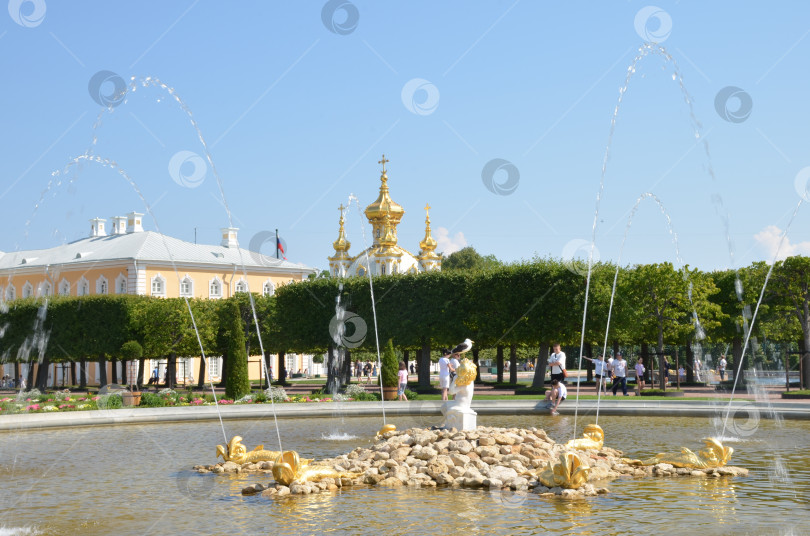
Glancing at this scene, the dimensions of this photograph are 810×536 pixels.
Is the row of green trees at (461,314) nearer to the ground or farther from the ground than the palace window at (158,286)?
nearer to the ground

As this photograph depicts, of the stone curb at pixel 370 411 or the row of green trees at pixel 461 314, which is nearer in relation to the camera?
the stone curb at pixel 370 411

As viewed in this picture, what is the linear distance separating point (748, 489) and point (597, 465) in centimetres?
220

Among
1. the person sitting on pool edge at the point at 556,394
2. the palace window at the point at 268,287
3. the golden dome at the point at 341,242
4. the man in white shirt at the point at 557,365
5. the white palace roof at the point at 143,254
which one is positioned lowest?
the person sitting on pool edge at the point at 556,394

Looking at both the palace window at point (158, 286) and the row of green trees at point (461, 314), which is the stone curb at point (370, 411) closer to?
the row of green trees at point (461, 314)

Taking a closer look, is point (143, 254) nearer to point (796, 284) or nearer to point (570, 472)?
point (796, 284)

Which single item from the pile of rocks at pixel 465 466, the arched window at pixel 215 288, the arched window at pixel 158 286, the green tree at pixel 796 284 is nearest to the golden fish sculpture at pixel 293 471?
the pile of rocks at pixel 465 466

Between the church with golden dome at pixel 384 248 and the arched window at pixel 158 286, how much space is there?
1798cm

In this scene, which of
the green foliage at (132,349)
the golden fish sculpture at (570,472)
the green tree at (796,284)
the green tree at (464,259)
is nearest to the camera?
the golden fish sculpture at (570,472)

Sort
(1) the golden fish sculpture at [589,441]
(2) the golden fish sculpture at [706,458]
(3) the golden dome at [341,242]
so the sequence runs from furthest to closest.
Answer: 1. (3) the golden dome at [341,242]
2. (1) the golden fish sculpture at [589,441]
3. (2) the golden fish sculpture at [706,458]

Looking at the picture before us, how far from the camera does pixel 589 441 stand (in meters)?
13.8

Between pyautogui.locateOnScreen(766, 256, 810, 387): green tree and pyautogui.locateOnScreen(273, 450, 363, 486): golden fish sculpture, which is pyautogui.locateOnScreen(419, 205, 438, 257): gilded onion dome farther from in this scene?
pyautogui.locateOnScreen(273, 450, 363, 486): golden fish sculpture

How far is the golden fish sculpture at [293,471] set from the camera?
37.8ft

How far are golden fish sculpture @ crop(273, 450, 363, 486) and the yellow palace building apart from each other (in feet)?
171

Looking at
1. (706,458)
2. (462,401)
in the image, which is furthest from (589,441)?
(462,401)
